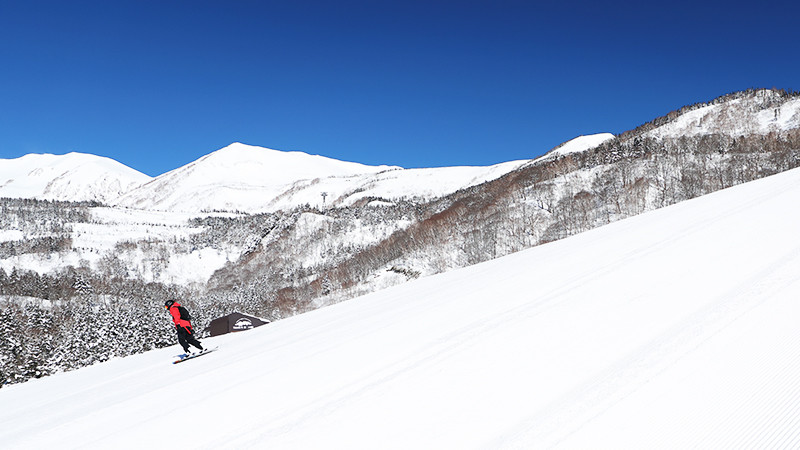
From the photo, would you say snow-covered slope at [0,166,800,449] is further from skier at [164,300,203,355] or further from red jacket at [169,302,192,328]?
red jacket at [169,302,192,328]

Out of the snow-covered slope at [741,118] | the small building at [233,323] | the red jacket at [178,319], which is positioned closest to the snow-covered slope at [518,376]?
the red jacket at [178,319]

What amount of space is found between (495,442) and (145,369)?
8396mm

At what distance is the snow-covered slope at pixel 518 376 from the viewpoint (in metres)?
3.83

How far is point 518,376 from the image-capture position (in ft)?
16.2

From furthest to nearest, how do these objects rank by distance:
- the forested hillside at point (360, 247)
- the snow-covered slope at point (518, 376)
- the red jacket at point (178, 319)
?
1. the forested hillside at point (360, 247)
2. the red jacket at point (178, 319)
3. the snow-covered slope at point (518, 376)

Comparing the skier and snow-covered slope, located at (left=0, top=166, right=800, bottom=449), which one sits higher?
the skier

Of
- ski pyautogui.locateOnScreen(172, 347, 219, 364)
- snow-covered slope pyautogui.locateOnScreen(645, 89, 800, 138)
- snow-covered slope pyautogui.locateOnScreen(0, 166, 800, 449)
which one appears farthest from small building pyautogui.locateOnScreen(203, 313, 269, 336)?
snow-covered slope pyautogui.locateOnScreen(645, 89, 800, 138)

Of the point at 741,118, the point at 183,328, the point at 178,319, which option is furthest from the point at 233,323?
the point at 741,118

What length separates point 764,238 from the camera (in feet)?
30.7

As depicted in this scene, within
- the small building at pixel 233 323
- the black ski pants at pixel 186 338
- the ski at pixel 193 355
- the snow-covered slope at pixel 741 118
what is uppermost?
the snow-covered slope at pixel 741 118

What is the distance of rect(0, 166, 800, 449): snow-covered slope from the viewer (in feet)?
12.6

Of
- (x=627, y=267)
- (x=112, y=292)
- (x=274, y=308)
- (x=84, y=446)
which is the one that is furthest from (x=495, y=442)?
(x=112, y=292)

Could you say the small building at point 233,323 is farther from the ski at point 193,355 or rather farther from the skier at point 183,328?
the skier at point 183,328

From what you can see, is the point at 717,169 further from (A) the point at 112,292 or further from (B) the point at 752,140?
(A) the point at 112,292
